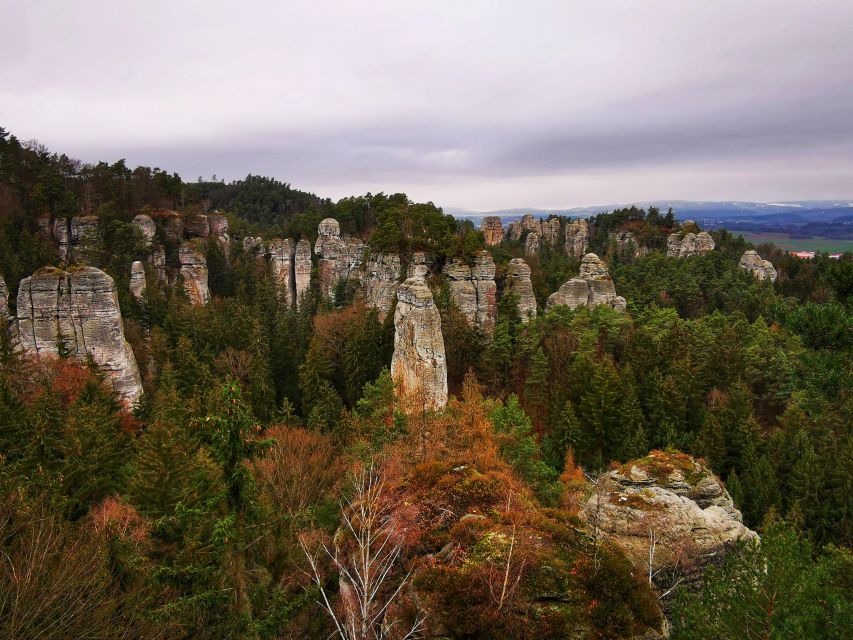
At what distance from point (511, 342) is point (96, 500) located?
2552 centimetres

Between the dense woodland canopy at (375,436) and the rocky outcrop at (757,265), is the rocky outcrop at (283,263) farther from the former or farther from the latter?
the rocky outcrop at (757,265)

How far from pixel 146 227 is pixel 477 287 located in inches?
1370

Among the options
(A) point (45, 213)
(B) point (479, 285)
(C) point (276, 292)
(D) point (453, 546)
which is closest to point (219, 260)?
(C) point (276, 292)

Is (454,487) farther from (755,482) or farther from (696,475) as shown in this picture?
(755,482)

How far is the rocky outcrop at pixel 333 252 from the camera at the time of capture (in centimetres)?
5800

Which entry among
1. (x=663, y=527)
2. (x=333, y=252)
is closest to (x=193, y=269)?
(x=333, y=252)

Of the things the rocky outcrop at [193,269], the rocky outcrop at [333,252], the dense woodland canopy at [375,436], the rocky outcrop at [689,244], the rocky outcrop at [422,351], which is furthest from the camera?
the rocky outcrop at [689,244]

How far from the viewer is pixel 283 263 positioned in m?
59.4

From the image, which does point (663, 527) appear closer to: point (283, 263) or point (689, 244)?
point (283, 263)

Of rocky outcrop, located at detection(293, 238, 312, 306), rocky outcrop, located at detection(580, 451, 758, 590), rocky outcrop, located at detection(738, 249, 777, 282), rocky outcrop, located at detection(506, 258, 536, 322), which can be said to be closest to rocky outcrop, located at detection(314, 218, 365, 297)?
rocky outcrop, located at detection(293, 238, 312, 306)

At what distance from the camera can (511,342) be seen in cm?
3600

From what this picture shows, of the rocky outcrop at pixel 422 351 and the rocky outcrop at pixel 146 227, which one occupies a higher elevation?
the rocky outcrop at pixel 146 227

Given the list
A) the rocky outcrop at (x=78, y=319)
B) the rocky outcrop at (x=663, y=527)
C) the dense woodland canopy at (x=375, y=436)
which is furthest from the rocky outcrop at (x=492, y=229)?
the rocky outcrop at (x=663, y=527)

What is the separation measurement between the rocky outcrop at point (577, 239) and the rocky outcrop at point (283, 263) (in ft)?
151
